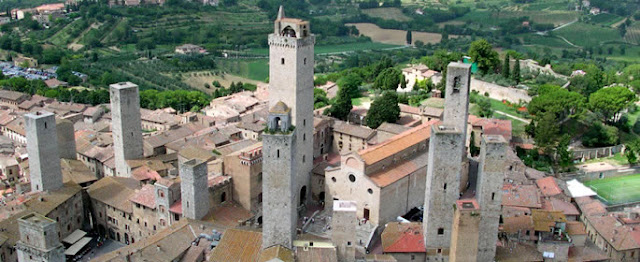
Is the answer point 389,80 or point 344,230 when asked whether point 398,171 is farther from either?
point 389,80

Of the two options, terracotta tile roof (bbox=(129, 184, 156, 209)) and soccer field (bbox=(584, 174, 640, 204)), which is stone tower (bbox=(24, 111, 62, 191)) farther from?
soccer field (bbox=(584, 174, 640, 204))

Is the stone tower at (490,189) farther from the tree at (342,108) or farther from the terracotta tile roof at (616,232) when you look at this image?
the tree at (342,108)

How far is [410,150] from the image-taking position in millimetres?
33062

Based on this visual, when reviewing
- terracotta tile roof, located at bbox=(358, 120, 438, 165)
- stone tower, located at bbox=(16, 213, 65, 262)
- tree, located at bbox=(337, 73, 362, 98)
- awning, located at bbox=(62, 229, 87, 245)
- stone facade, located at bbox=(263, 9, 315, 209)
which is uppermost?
stone facade, located at bbox=(263, 9, 315, 209)

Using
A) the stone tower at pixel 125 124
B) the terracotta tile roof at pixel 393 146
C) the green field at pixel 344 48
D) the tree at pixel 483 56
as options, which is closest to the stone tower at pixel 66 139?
the stone tower at pixel 125 124

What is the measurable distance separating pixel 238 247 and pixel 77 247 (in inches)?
419

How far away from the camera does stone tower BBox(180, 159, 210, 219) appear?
94.9 feet

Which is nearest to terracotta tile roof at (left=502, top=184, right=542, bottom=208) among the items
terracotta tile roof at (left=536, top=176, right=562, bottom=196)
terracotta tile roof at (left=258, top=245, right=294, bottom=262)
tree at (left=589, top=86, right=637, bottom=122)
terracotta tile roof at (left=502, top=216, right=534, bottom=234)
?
terracotta tile roof at (left=536, top=176, right=562, bottom=196)

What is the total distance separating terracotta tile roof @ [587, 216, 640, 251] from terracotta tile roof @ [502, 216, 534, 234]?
612 cm

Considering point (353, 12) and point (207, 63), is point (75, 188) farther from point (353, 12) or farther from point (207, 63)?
point (353, 12)

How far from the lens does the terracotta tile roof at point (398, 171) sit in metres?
30.1

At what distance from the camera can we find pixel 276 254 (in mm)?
25109

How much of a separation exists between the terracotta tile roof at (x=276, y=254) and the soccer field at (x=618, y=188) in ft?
78.4

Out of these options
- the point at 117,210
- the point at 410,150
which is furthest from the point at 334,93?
the point at 117,210
